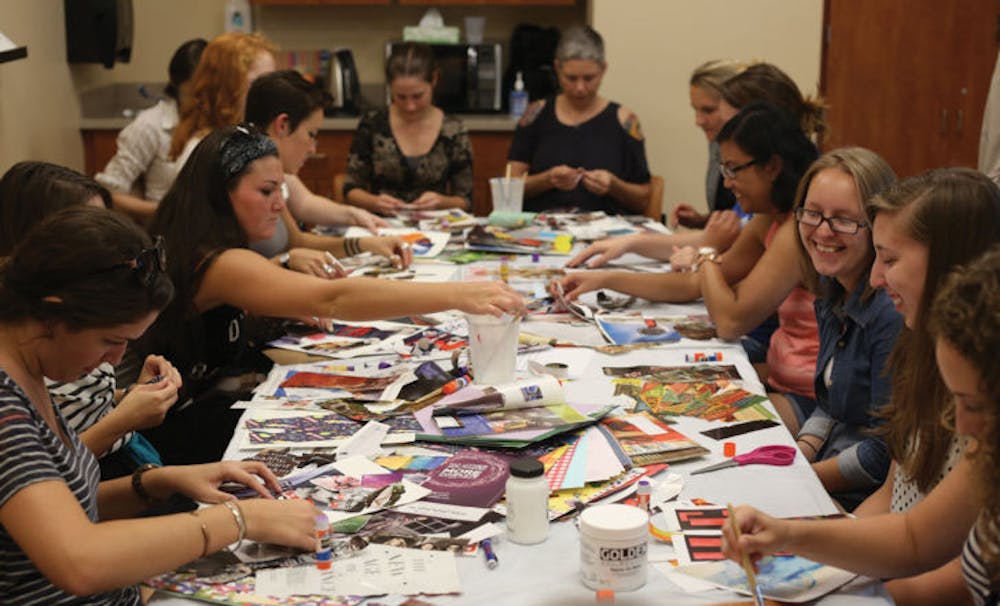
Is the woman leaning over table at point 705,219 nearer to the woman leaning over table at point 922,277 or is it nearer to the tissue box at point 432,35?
the woman leaning over table at point 922,277

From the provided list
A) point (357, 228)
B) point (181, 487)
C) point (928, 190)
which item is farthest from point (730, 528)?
point (357, 228)

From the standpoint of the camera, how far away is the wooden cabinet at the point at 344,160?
18.4 feet

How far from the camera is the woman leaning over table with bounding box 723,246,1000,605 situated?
128cm

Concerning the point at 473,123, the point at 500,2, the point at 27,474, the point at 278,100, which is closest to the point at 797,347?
the point at 278,100

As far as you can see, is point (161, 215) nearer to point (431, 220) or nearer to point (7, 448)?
point (7, 448)

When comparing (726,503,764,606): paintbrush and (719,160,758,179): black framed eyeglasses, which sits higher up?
(719,160,758,179): black framed eyeglasses

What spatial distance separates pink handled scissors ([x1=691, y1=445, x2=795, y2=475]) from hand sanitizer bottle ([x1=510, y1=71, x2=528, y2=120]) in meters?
3.91

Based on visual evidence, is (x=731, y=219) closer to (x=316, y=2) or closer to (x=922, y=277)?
(x=922, y=277)

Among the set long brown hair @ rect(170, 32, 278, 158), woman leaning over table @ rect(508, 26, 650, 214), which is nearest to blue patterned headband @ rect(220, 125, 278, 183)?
long brown hair @ rect(170, 32, 278, 158)

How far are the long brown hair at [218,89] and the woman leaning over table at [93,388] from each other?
144 cm

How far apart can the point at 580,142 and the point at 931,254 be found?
10.4 ft

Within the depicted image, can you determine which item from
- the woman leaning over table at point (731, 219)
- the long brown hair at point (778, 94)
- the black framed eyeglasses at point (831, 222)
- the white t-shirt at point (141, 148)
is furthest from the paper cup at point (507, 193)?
the black framed eyeglasses at point (831, 222)

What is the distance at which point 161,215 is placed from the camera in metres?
2.60

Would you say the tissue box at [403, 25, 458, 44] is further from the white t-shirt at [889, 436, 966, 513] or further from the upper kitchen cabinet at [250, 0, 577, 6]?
the white t-shirt at [889, 436, 966, 513]
